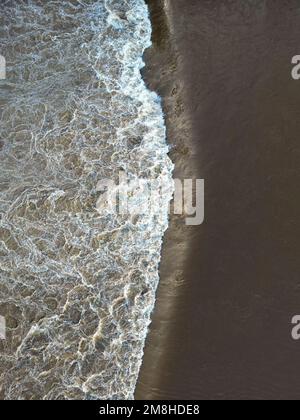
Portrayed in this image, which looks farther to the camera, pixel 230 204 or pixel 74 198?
→ pixel 74 198

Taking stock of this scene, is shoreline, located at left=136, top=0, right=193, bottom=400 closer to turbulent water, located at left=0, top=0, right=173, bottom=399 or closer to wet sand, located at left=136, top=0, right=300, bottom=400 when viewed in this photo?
wet sand, located at left=136, top=0, right=300, bottom=400

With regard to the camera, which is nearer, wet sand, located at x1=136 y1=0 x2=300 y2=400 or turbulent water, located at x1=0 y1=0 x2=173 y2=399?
wet sand, located at x1=136 y1=0 x2=300 y2=400

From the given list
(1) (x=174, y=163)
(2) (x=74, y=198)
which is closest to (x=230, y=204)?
(1) (x=174, y=163)

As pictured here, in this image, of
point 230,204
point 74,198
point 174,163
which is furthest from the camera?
point 174,163

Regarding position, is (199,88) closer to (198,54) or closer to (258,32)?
(198,54)

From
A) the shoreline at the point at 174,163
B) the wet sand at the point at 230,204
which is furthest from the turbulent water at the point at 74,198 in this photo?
the wet sand at the point at 230,204

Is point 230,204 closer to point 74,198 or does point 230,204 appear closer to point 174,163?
point 174,163

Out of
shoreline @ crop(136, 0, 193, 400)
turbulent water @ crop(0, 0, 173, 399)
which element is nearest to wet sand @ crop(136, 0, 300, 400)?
shoreline @ crop(136, 0, 193, 400)
